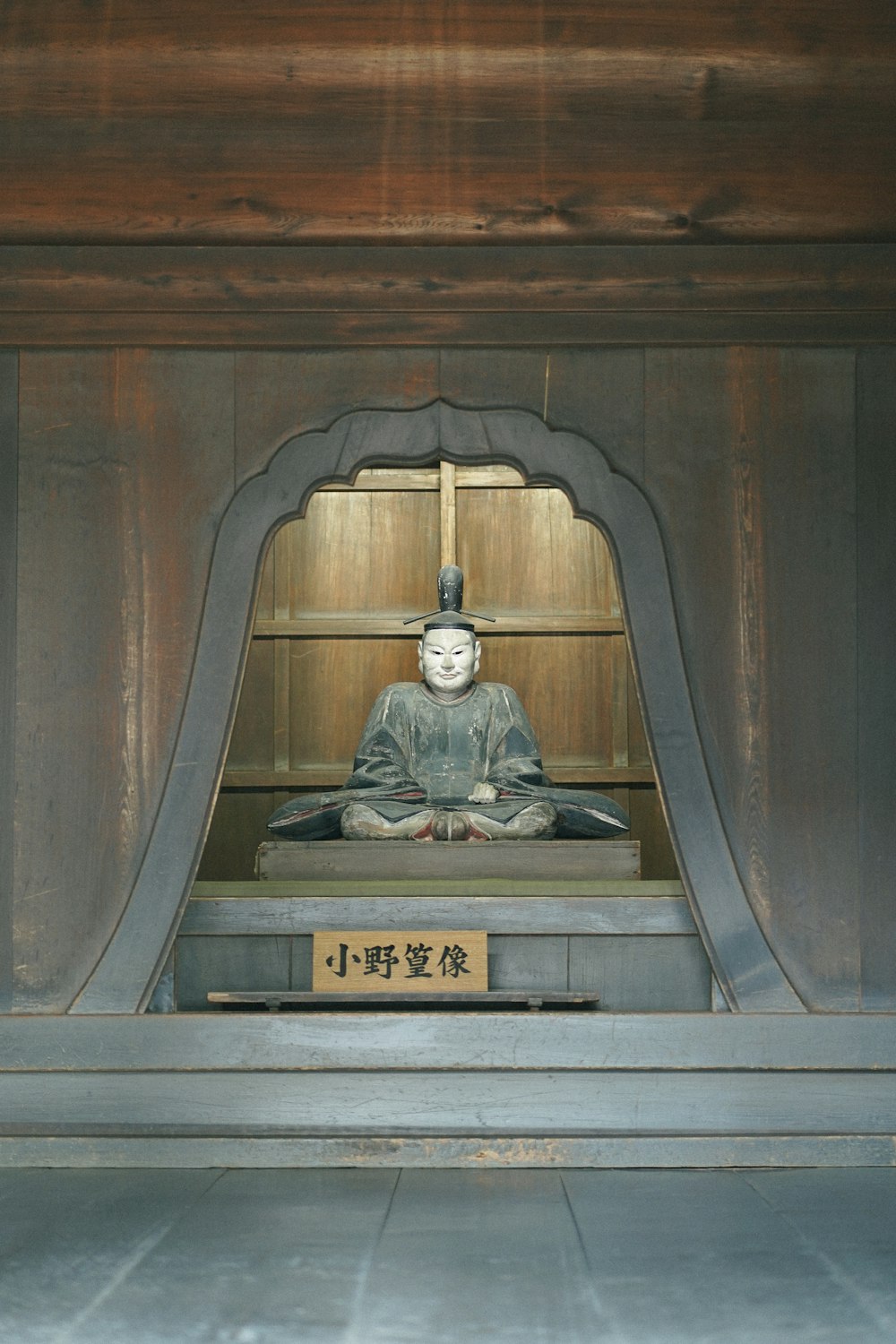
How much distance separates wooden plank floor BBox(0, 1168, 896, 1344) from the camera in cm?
234

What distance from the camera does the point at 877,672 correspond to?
3635 mm

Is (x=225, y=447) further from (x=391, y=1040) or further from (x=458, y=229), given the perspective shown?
(x=391, y=1040)

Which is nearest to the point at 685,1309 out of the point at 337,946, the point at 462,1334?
the point at 462,1334

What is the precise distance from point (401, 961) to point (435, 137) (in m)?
2.08

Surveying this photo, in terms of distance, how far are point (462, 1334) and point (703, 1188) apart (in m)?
1.10

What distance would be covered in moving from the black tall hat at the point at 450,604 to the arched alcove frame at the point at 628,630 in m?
1.56

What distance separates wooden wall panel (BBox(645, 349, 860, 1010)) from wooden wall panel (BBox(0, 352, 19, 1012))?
5.31ft

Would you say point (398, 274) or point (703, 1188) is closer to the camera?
point (703, 1188)

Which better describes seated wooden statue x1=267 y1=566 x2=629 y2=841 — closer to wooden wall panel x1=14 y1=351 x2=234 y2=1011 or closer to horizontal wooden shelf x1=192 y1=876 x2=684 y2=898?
horizontal wooden shelf x1=192 y1=876 x2=684 y2=898

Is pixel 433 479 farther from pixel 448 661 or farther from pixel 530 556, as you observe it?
pixel 448 661

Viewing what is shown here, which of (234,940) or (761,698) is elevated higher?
(761,698)

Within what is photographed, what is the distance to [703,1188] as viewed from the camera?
325cm

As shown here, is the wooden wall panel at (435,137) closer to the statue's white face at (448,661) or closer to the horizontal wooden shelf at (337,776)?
the statue's white face at (448,661)

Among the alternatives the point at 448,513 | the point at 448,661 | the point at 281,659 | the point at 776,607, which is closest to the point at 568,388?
the point at 776,607
